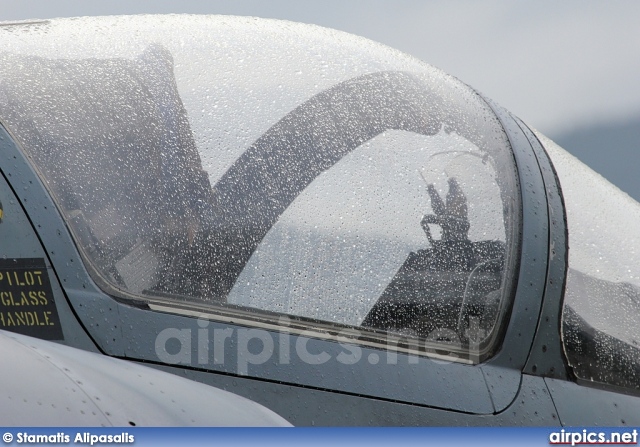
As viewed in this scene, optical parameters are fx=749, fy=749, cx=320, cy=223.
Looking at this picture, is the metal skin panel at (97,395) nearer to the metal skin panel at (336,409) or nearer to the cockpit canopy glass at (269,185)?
the metal skin panel at (336,409)

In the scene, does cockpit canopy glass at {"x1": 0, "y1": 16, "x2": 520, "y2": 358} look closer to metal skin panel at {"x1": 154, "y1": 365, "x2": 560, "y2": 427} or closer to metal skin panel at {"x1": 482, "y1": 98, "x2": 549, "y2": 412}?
metal skin panel at {"x1": 482, "y1": 98, "x2": 549, "y2": 412}

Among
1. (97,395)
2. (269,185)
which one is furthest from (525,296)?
(97,395)

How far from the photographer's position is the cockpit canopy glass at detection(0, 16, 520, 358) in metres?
1.66

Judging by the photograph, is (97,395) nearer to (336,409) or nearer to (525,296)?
(336,409)

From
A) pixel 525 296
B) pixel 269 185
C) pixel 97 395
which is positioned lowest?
pixel 97 395

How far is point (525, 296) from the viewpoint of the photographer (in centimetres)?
171

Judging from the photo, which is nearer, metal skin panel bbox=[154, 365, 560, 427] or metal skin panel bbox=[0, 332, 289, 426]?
metal skin panel bbox=[0, 332, 289, 426]

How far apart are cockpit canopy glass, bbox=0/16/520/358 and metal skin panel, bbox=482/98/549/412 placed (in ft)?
0.10

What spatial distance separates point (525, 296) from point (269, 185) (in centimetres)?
64

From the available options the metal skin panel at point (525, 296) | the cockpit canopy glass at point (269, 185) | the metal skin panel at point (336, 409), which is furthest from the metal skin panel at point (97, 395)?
the metal skin panel at point (525, 296)

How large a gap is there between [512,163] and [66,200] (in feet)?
3.48

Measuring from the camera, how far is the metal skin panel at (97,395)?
1.02m

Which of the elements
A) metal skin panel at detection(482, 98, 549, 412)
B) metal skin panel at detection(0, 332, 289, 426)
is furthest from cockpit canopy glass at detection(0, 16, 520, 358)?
metal skin panel at detection(0, 332, 289, 426)

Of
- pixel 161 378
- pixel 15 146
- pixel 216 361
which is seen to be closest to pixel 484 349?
pixel 216 361
